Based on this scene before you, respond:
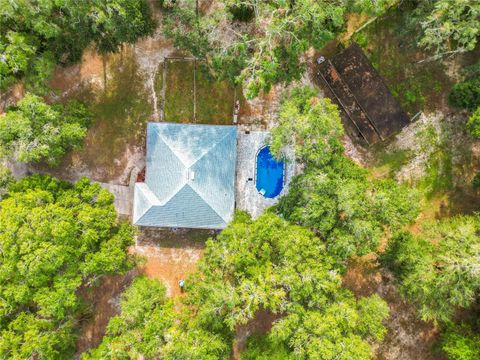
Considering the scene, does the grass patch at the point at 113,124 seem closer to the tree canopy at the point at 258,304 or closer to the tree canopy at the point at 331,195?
the tree canopy at the point at 258,304

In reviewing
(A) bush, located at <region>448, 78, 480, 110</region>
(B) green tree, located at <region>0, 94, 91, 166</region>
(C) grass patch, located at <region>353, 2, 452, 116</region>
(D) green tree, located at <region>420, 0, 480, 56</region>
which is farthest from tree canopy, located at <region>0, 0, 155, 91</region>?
(A) bush, located at <region>448, 78, 480, 110</region>

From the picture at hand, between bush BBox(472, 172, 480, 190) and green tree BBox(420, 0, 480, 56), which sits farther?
bush BBox(472, 172, 480, 190)

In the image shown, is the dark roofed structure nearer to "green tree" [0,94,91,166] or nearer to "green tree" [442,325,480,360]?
"green tree" [442,325,480,360]

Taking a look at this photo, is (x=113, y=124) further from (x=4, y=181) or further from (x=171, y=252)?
(x=171, y=252)

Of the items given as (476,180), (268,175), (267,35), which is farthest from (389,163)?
(267,35)

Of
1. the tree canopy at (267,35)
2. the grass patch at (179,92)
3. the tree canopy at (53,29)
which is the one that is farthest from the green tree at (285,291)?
the tree canopy at (53,29)

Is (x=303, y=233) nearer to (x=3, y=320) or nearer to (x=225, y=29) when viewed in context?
(x=225, y=29)
